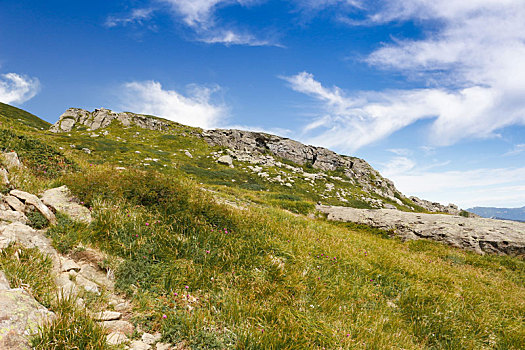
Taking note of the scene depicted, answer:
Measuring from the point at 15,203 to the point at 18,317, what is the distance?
421 cm

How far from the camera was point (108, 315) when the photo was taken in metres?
3.61

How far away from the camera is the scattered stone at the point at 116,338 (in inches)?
125

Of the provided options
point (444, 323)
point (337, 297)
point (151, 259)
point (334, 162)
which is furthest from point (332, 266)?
point (334, 162)

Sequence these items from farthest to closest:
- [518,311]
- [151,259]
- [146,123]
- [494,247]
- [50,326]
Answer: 1. [146,123]
2. [494,247]
3. [518,311]
4. [151,259]
5. [50,326]

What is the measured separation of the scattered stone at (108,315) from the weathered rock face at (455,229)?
1567cm

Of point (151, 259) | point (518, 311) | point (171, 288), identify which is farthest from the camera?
point (518, 311)

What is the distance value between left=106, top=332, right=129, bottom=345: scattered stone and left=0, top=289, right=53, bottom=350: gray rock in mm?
798

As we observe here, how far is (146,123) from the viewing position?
245 feet

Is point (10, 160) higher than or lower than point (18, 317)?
higher

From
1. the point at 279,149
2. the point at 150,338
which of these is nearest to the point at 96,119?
the point at 279,149

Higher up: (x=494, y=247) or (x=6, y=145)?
(x=6, y=145)

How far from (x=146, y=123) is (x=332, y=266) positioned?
267 ft

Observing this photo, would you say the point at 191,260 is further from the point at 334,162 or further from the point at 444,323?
the point at 334,162

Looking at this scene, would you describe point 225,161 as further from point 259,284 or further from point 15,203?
point 259,284
